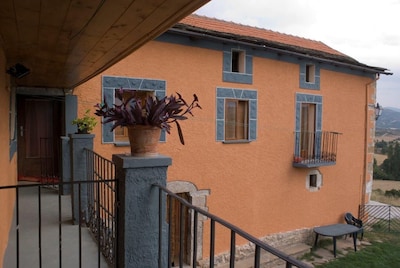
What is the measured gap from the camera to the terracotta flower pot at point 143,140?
2332mm

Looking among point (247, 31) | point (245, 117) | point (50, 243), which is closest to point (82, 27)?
point (50, 243)

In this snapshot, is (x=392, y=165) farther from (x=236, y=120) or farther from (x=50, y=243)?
(x=50, y=243)

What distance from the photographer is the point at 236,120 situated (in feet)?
27.5

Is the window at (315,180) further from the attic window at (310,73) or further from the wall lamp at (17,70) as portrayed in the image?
the wall lamp at (17,70)

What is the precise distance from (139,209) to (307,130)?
28.6 feet

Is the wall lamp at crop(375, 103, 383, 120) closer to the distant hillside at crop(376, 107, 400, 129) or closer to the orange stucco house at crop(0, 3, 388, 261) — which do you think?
the orange stucco house at crop(0, 3, 388, 261)

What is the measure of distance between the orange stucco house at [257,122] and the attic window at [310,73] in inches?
1.2

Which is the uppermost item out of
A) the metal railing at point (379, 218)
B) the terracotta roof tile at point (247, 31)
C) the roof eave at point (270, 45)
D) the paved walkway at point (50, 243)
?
the terracotta roof tile at point (247, 31)

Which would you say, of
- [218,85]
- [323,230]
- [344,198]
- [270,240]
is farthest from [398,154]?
[218,85]

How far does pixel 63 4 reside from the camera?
1.72 m

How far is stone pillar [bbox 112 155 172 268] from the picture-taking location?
86.7 inches

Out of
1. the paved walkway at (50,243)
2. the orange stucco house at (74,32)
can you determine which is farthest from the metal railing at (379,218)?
the orange stucco house at (74,32)

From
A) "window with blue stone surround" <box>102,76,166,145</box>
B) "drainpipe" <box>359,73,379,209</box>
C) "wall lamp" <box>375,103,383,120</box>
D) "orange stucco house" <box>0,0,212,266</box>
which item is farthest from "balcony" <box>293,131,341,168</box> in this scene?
"orange stucco house" <box>0,0,212,266</box>

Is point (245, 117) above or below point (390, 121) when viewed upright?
below
